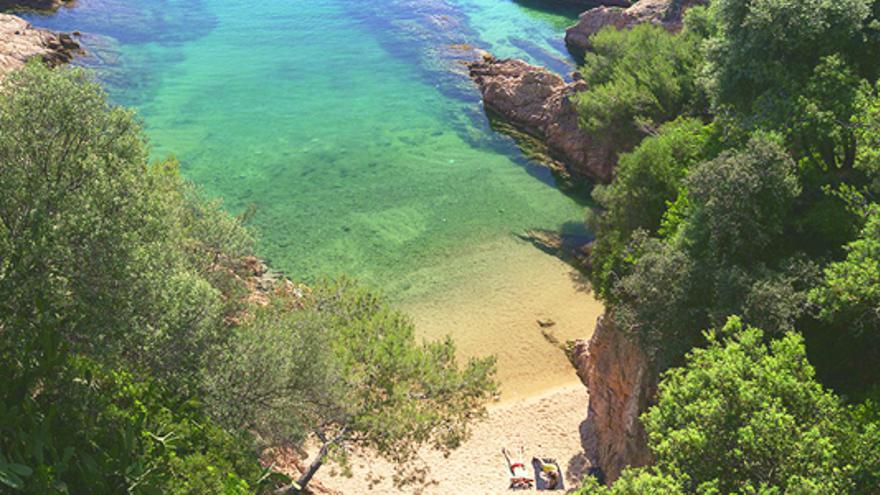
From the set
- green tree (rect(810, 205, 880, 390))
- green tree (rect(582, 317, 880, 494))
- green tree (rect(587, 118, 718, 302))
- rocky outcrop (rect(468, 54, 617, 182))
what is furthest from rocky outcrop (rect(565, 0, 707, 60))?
green tree (rect(582, 317, 880, 494))

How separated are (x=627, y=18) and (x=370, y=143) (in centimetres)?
3043

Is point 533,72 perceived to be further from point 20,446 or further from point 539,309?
point 20,446

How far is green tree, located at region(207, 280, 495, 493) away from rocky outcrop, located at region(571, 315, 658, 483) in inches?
199

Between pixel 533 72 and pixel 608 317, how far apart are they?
120ft

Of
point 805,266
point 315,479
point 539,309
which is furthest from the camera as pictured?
point 539,309

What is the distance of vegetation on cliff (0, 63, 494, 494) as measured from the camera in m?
17.3

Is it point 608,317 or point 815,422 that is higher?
point 815,422

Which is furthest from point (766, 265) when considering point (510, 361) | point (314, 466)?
point (314, 466)

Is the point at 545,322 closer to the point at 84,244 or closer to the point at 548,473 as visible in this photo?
the point at 548,473

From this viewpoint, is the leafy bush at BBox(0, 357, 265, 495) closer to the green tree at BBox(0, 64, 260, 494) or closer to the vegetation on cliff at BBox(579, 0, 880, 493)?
the green tree at BBox(0, 64, 260, 494)

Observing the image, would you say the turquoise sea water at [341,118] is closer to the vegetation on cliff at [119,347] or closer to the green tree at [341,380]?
the green tree at [341,380]

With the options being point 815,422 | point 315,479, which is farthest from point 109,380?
point 815,422

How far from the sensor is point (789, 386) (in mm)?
17469

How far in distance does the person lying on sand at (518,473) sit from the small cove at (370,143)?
4.38 metres
